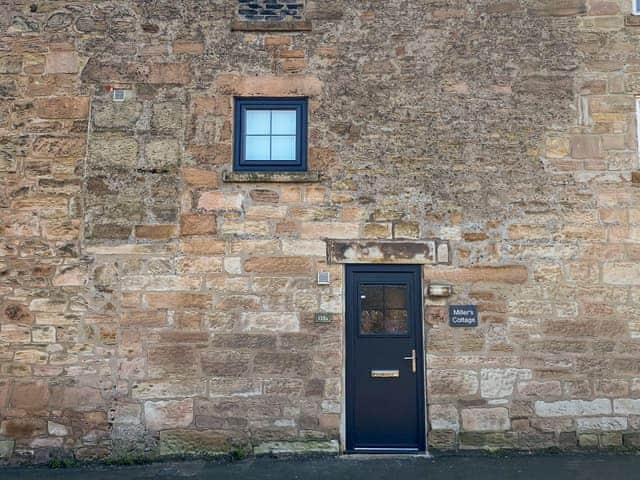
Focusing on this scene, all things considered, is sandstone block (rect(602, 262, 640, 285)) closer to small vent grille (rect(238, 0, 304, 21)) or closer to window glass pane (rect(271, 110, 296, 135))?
window glass pane (rect(271, 110, 296, 135))

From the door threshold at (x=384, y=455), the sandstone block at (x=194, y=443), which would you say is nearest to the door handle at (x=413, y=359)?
the door threshold at (x=384, y=455)

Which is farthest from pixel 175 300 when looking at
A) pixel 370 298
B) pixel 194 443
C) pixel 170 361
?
pixel 370 298

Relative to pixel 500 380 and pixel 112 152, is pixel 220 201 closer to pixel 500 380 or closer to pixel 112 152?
pixel 112 152

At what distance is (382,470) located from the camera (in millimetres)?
5730

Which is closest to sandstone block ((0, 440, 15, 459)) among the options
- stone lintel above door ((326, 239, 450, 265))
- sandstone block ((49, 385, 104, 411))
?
sandstone block ((49, 385, 104, 411))

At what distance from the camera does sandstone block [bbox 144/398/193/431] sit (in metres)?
6.14

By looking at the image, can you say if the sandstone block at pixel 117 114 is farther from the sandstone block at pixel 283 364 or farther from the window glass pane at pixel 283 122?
the sandstone block at pixel 283 364

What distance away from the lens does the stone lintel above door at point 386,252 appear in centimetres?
634

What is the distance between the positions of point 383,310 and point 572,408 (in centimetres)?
214

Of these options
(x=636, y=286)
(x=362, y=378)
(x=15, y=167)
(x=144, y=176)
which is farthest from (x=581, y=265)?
(x=15, y=167)

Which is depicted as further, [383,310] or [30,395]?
[383,310]

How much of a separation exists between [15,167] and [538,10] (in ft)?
19.1

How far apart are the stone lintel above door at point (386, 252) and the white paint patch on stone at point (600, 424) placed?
211 cm

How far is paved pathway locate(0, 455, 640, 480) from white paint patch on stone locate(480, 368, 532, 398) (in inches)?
24.2
